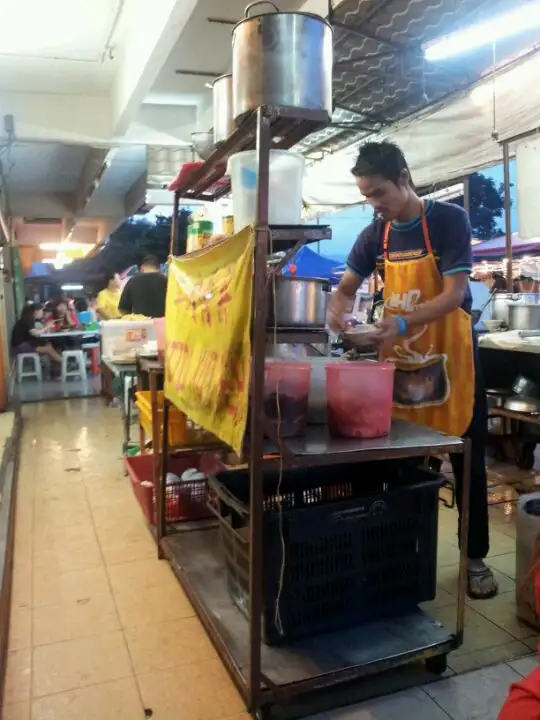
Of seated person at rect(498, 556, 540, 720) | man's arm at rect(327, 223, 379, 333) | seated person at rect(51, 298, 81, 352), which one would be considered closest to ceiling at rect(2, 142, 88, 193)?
seated person at rect(51, 298, 81, 352)

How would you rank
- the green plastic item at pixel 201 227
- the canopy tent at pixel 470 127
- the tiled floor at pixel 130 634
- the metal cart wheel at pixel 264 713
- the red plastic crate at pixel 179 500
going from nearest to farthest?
1. the metal cart wheel at pixel 264 713
2. the tiled floor at pixel 130 634
3. the green plastic item at pixel 201 227
4. the red plastic crate at pixel 179 500
5. the canopy tent at pixel 470 127

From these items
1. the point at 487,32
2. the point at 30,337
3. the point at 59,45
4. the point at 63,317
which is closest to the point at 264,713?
the point at 487,32

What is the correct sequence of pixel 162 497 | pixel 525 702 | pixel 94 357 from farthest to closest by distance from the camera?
1. pixel 94 357
2. pixel 162 497
3. pixel 525 702

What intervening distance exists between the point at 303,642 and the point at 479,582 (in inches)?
36.7

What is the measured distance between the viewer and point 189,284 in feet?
8.31

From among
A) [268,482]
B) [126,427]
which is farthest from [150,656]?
[126,427]

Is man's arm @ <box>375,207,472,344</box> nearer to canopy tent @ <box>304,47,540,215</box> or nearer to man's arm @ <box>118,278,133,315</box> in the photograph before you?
canopy tent @ <box>304,47,540,215</box>

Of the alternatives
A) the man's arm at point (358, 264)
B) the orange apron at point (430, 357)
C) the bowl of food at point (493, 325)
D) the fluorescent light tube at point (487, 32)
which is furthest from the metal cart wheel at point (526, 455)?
the fluorescent light tube at point (487, 32)

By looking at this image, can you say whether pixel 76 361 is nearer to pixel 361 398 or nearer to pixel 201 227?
pixel 201 227

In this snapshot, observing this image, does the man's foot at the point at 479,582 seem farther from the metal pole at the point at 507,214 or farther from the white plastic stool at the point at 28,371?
the white plastic stool at the point at 28,371

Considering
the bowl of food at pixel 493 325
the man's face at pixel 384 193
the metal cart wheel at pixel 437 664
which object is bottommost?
the metal cart wheel at pixel 437 664

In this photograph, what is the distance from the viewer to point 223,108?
8.45 feet

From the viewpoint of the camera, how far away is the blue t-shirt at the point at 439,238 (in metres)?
2.41

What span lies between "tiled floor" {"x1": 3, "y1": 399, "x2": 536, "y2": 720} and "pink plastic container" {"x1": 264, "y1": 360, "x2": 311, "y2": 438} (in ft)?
3.02
